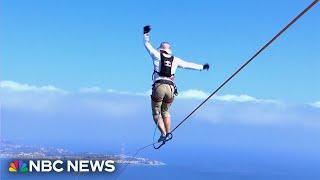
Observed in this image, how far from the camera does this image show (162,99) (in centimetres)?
2086

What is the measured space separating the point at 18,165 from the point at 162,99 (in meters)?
21.9

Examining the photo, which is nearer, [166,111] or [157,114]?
[157,114]

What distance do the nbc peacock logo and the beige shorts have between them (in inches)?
617

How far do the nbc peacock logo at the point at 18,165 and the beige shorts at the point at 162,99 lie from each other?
51.4 feet

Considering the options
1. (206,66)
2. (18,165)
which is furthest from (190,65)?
(18,165)

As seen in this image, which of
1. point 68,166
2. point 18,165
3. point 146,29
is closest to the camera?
point 146,29

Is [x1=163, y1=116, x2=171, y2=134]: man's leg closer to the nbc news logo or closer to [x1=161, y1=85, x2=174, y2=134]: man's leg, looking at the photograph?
[x1=161, y1=85, x2=174, y2=134]: man's leg

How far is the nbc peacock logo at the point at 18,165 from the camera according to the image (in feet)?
118

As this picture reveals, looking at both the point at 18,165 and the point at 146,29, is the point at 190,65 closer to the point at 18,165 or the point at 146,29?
the point at 146,29

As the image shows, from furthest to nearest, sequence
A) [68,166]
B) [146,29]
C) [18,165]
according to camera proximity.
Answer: [18,165] < [68,166] < [146,29]

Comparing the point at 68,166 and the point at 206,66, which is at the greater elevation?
the point at 206,66

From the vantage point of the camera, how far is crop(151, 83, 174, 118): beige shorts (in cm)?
2059

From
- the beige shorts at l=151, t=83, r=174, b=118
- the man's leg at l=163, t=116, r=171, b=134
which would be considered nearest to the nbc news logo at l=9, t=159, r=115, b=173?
the man's leg at l=163, t=116, r=171, b=134

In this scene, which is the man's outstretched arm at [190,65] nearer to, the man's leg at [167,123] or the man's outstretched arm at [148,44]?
the man's outstretched arm at [148,44]
